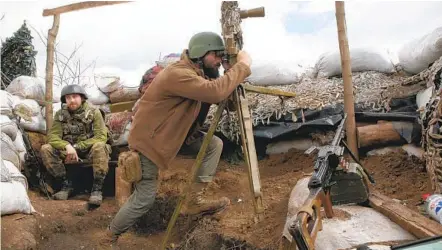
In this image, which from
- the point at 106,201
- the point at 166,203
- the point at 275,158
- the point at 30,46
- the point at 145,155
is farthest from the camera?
the point at 30,46

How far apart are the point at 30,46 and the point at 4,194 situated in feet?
12.9

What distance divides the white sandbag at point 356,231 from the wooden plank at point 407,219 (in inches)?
1.4

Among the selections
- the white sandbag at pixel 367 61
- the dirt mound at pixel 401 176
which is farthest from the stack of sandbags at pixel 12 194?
the white sandbag at pixel 367 61

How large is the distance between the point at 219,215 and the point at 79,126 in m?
2.24

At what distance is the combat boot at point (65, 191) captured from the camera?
5461 millimetres

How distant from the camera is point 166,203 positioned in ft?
16.9

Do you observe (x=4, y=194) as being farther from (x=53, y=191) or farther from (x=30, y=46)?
(x=30, y=46)

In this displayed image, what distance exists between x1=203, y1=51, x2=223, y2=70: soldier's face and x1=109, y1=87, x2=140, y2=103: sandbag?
3.23 meters

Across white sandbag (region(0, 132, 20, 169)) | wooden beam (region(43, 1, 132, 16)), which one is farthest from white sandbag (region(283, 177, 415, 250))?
wooden beam (region(43, 1, 132, 16))

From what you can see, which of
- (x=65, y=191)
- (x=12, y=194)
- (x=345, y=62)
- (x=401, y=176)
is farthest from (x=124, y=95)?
(x=401, y=176)

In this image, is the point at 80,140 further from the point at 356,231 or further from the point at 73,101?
the point at 356,231

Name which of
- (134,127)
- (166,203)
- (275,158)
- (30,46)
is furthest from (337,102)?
(30,46)

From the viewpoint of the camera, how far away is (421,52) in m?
5.54

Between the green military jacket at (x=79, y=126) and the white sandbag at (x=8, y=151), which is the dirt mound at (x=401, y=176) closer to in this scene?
the green military jacket at (x=79, y=126)
